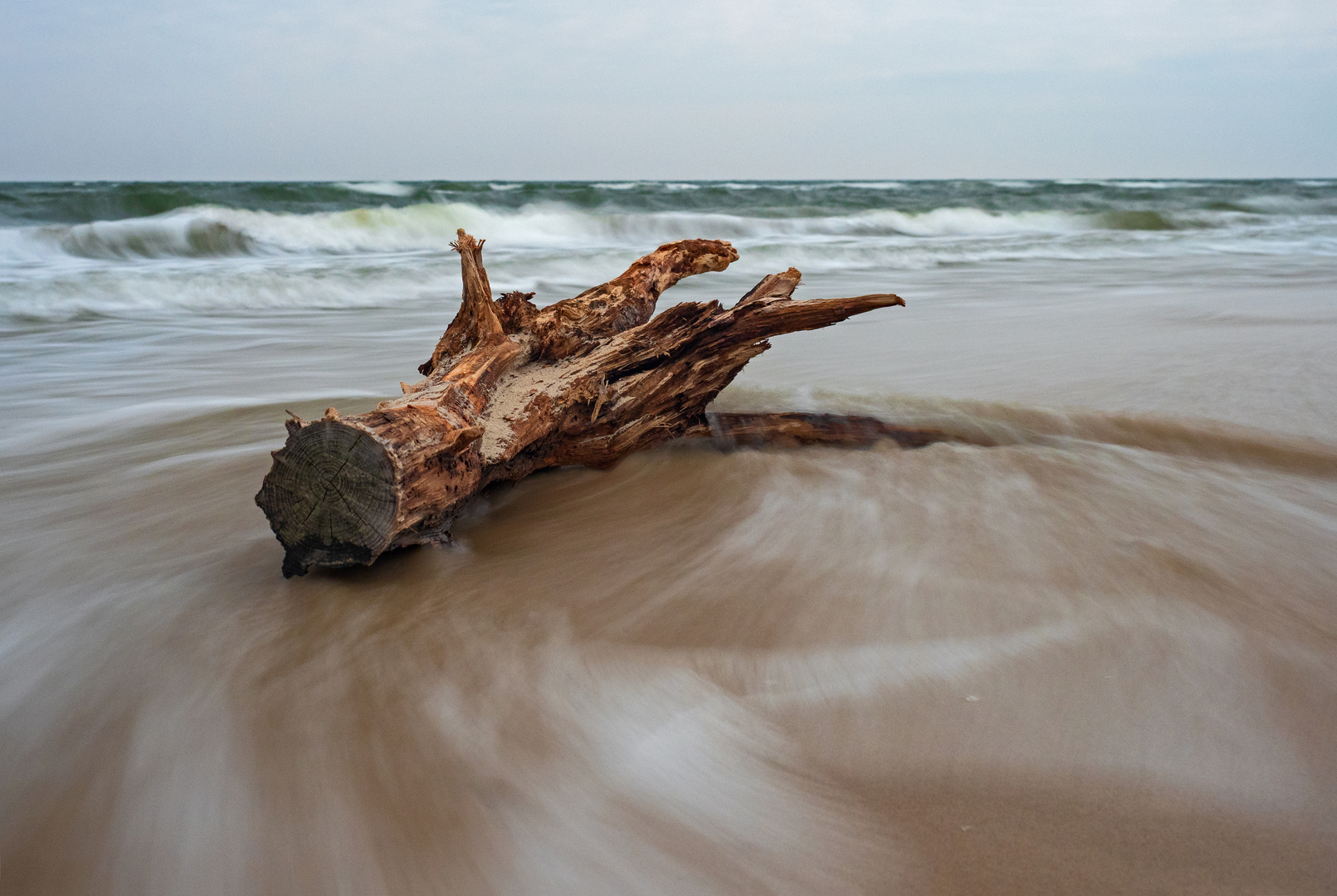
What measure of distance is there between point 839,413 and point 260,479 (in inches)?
83.3

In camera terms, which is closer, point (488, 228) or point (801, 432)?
point (801, 432)

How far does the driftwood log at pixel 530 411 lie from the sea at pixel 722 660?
0.13 metres

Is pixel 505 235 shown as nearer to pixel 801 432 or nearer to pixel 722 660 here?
pixel 801 432

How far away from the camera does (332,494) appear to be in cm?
197

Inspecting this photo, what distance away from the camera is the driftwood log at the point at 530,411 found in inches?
77.6

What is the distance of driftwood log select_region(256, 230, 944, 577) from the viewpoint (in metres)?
1.97

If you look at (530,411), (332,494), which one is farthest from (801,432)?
(332,494)

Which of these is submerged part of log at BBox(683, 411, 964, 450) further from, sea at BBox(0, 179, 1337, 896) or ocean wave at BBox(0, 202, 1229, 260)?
ocean wave at BBox(0, 202, 1229, 260)

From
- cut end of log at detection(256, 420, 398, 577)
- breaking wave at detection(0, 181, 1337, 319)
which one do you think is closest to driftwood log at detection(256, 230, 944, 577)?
cut end of log at detection(256, 420, 398, 577)

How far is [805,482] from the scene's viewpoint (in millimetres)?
2793

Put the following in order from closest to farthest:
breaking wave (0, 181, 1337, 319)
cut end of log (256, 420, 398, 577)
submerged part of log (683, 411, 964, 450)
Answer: cut end of log (256, 420, 398, 577), submerged part of log (683, 411, 964, 450), breaking wave (0, 181, 1337, 319)

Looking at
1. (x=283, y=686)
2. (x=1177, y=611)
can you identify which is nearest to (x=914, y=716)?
(x=1177, y=611)

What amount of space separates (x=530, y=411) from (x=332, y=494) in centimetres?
71

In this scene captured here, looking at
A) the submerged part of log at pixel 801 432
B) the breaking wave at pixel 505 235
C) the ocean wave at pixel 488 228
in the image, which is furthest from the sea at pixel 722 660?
the ocean wave at pixel 488 228
